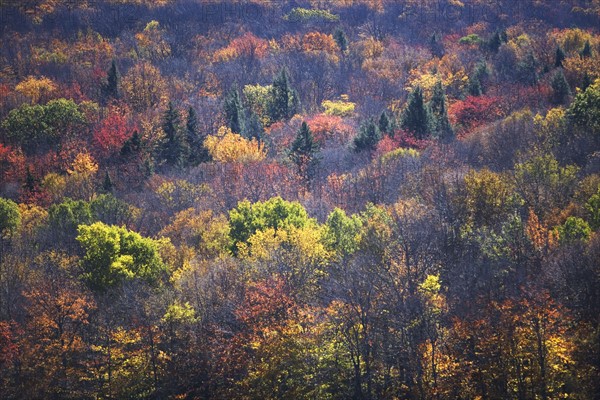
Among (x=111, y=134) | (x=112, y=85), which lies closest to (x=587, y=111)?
(x=111, y=134)

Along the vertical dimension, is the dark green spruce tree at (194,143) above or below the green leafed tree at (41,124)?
below

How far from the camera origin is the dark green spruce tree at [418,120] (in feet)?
279

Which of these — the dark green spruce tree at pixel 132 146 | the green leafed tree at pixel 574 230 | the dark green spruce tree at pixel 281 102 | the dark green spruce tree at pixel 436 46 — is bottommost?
Result: the green leafed tree at pixel 574 230

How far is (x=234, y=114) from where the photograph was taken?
10181 cm

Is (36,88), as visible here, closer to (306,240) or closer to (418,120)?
(418,120)

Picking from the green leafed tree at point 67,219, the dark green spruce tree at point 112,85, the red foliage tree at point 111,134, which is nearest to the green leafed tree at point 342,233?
the green leafed tree at point 67,219

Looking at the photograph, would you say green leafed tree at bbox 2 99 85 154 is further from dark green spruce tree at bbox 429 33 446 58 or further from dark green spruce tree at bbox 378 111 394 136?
Answer: dark green spruce tree at bbox 429 33 446 58

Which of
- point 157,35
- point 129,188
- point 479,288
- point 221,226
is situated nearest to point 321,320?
point 479,288

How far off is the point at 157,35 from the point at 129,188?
7917 cm

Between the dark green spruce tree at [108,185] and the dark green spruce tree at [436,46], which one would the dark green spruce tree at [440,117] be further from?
the dark green spruce tree at [436,46]

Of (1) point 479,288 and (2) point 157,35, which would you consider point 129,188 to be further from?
(2) point 157,35

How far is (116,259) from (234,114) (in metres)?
51.9

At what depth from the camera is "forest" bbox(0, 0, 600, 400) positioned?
40.0 metres

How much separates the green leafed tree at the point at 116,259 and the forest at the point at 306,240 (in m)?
0.17
